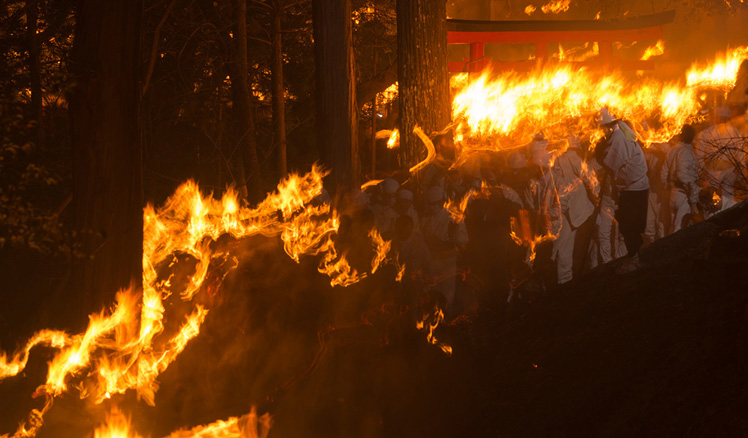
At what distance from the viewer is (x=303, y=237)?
24.9 feet

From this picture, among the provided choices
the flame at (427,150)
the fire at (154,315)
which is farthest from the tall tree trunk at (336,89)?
the fire at (154,315)

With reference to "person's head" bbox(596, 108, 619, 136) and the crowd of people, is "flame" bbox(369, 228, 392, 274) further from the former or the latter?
"person's head" bbox(596, 108, 619, 136)

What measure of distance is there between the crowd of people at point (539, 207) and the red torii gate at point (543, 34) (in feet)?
26.6

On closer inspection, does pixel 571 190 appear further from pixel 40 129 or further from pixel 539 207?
pixel 40 129

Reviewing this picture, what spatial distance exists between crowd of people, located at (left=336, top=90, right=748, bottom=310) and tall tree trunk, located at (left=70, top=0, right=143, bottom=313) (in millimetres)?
2424

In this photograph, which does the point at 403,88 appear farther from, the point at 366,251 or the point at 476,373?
the point at 476,373

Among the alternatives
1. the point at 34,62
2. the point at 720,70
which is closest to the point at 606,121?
the point at 34,62

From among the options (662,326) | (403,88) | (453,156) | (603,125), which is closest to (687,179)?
(603,125)

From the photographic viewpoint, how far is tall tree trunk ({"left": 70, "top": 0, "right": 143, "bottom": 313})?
6195mm

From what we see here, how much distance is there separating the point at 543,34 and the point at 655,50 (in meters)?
16.6

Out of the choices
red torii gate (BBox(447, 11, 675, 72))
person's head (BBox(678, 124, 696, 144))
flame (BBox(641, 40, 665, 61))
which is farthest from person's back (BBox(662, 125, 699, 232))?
flame (BBox(641, 40, 665, 61))

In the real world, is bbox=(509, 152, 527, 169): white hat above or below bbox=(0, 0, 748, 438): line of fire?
above

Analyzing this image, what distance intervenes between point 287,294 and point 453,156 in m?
3.93

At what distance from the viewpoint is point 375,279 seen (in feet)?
24.2
